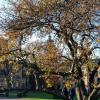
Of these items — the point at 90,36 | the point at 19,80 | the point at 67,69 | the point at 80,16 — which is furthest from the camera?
the point at 19,80

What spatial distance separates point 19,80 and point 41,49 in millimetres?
73453

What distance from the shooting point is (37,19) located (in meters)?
17.9

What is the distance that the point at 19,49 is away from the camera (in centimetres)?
1972

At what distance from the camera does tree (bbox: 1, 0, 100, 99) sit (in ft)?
56.6

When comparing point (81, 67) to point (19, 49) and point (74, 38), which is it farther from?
point (19, 49)

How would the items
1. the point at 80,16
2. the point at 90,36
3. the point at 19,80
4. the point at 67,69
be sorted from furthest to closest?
the point at 19,80 → the point at 67,69 → the point at 90,36 → the point at 80,16

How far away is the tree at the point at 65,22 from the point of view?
56.6 ft

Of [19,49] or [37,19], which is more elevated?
[37,19]

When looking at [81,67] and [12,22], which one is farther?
[81,67]

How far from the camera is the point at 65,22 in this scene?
1766 cm

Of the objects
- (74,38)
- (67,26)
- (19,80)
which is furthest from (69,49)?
(19,80)

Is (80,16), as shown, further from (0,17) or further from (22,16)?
(0,17)

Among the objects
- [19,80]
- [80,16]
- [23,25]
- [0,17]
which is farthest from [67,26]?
[19,80]

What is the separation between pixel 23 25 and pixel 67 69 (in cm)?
359
